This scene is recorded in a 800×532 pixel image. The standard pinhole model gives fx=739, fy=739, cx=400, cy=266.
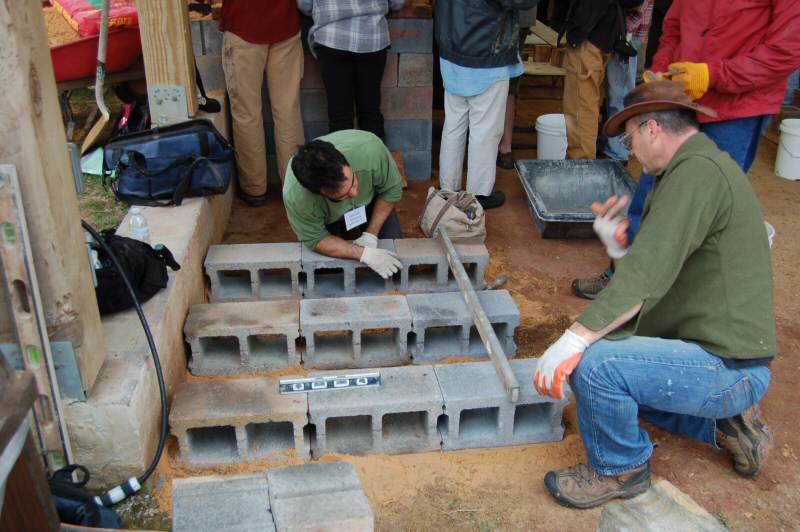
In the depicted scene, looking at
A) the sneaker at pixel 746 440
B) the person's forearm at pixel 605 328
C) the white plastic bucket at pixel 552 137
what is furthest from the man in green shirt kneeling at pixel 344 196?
the white plastic bucket at pixel 552 137

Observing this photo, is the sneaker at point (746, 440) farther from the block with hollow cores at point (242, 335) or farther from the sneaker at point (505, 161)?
the sneaker at point (505, 161)

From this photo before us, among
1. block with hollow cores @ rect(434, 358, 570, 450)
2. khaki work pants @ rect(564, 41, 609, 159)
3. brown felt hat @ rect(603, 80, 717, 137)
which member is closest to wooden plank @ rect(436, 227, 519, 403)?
block with hollow cores @ rect(434, 358, 570, 450)

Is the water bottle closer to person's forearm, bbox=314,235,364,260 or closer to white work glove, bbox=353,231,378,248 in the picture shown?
person's forearm, bbox=314,235,364,260

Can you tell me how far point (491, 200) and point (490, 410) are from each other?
2.47 metres

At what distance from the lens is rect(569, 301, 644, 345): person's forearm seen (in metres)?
2.41

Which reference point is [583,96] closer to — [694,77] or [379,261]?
[694,77]

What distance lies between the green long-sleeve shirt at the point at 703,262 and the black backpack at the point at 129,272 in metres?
1.76

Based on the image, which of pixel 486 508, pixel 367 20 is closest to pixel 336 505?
pixel 486 508

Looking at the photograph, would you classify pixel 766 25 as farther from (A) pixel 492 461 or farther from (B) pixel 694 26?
(A) pixel 492 461

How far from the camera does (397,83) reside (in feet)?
18.0

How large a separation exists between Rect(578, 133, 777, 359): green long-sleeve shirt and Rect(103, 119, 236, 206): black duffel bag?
2.42 metres

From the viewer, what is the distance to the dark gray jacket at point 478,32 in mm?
4602

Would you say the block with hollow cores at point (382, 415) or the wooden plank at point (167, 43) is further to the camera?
the wooden plank at point (167, 43)

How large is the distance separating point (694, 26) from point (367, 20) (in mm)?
2100
